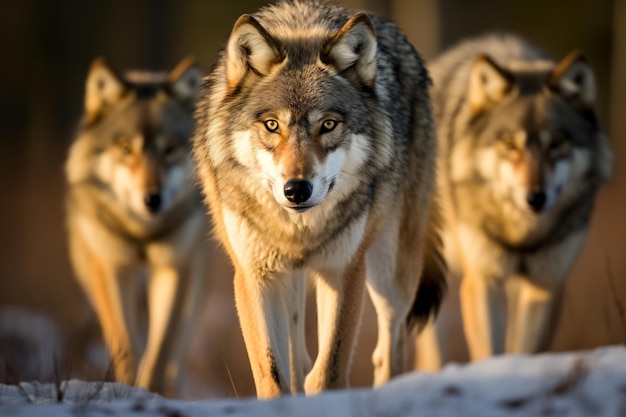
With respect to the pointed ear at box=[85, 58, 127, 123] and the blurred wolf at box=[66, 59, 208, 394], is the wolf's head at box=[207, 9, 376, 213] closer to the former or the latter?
the blurred wolf at box=[66, 59, 208, 394]

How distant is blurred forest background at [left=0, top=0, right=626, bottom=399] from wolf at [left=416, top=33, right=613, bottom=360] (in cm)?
70

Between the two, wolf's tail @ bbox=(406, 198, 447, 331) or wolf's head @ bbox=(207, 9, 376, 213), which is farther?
wolf's tail @ bbox=(406, 198, 447, 331)

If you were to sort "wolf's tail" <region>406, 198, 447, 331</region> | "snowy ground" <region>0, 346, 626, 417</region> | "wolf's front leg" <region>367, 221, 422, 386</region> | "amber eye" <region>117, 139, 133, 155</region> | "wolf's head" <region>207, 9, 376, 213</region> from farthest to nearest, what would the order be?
"amber eye" <region>117, 139, 133, 155</region>, "wolf's tail" <region>406, 198, 447, 331</region>, "wolf's front leg" <region>367, 221, 422, 386</region>, "wolf's head" <region>207, 9, 376, 213</region>, "snowy ground" <region>0, 346, 626, 417</region>

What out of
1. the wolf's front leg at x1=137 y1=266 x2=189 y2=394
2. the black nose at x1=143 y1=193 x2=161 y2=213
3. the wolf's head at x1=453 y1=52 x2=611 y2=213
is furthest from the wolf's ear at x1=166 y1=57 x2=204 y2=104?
the wolf's head at x1=453 y1=52 x2=611 y2=213

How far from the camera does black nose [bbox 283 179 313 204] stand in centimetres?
391

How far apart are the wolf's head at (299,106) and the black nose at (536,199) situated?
7.24 feet

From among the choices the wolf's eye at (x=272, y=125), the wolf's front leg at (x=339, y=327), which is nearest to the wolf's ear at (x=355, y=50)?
the wolf's eye at (x=272, y=125)

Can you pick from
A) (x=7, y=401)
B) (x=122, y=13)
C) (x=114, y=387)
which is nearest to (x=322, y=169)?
(x=114, y=387)

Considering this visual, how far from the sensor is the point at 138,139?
22.9 feet

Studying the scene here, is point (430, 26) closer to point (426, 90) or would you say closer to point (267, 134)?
point (426, 90)

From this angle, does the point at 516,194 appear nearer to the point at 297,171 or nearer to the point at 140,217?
the point at 140,217

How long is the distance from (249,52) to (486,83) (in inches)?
115

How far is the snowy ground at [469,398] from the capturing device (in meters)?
3.08

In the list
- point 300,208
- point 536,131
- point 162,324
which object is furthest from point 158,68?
point 300,208
